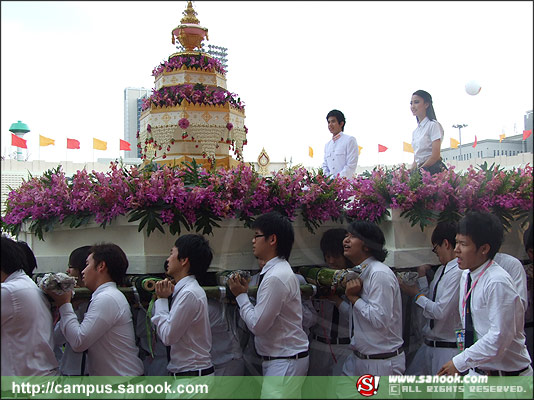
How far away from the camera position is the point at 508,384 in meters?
2.56


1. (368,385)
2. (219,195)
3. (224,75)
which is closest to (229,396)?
(368,385)

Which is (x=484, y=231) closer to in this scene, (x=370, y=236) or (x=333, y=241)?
(x=370, y=236)

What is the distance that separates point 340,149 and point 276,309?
2254 mm

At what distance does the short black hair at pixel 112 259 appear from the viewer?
2799 millimetres

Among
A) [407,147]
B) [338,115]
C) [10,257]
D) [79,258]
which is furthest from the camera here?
[338,115]

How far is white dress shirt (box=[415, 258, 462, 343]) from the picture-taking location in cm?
314

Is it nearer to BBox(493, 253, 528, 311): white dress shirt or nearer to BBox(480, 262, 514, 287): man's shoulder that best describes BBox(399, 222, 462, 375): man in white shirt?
BBox(493, 253, 528, 311): white dress shirt

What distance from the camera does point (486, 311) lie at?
2.57m

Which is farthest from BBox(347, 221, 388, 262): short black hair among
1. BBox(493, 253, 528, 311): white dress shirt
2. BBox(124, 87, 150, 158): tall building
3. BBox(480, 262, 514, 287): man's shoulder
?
BBox(124, 87, 150, 158): tall building

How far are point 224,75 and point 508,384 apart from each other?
3.59 m

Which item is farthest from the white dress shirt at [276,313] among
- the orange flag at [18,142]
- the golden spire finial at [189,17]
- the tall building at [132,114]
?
the golden spire finial at [189,17]

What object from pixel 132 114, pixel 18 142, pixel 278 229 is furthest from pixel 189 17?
pixel 278 229

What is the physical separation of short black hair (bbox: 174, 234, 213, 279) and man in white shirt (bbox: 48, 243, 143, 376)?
14.4 inches

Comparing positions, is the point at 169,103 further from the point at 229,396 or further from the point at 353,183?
the point at 229,396
